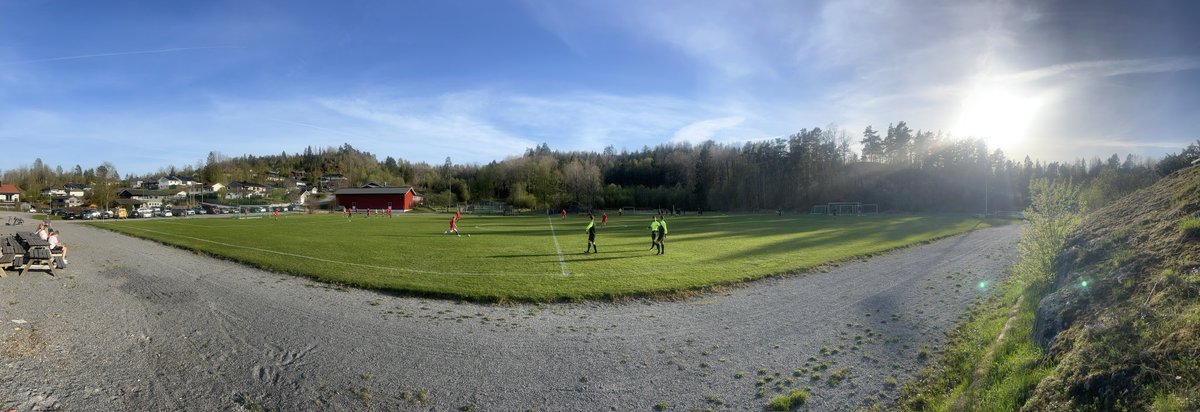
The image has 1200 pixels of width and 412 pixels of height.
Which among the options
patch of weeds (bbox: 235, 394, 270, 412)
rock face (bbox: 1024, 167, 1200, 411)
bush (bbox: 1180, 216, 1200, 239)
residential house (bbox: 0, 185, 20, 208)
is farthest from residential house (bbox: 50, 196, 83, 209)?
bush (bbox: 1180, 216, 1200, 239)

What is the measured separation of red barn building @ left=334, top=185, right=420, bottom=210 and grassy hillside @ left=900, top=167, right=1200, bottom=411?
370 feet

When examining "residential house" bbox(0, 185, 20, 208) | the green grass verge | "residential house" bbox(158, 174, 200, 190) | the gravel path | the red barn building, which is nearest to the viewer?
the green grass verge

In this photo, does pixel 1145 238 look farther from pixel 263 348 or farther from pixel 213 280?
pixel 213 280

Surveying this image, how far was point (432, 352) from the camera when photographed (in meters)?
8.46

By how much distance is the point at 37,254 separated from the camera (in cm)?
1558

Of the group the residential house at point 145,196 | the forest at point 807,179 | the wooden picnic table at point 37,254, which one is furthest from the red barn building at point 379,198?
the wooden picnic table at point 37,254

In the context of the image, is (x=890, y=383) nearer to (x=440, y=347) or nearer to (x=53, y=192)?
(x=440, y=347)

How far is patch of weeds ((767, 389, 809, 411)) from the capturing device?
6.24 m

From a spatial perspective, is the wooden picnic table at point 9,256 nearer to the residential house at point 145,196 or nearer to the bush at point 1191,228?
the bush at point 1191,228

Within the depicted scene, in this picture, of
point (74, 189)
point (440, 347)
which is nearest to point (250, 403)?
point (440, 347)

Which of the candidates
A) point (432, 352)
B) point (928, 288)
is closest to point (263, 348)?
A: point (432, 352)

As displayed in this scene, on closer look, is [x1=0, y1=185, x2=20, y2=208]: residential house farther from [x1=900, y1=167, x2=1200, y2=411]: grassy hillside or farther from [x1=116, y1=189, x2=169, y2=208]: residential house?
[x1=900, y1=167, x2=1200, y2=411]: grassy hillside

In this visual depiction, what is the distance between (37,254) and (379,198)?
100 m

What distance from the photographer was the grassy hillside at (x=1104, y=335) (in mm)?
4074
